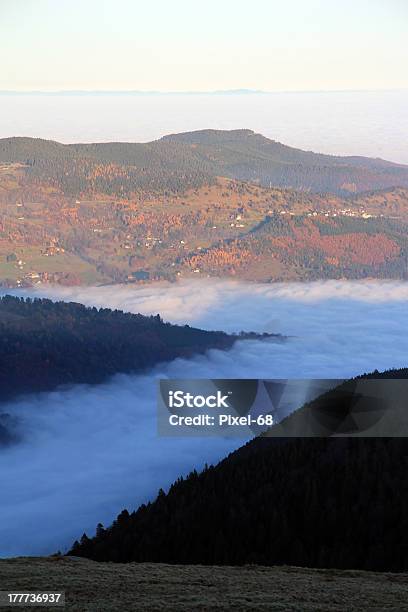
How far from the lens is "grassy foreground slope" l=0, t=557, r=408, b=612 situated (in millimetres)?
84250

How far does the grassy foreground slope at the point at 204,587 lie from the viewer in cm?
8425

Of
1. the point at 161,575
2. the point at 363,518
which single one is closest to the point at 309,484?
the point at 363,518

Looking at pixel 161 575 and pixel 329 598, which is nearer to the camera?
pixel 329 598

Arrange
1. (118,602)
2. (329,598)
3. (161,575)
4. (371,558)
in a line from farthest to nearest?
1. (371,558)
2. (161,575)
3. (329,598)
4. (118,602)

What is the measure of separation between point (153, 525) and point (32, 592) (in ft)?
361

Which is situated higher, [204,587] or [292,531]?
[204,587]

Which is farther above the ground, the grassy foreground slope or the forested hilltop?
the grassy foreground slope

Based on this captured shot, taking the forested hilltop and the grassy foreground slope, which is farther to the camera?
the forested hilltop

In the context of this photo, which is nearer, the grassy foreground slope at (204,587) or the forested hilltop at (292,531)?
the grassy foreground slope at (204,587)

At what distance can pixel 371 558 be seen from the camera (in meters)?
163

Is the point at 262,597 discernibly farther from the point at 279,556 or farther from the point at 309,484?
the point at 309,484

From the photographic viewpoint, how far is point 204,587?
94562 mm

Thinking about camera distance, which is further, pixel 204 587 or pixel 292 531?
pixel 292 531

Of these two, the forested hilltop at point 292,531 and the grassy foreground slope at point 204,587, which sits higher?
the grassy foreground slope at point 204,587
